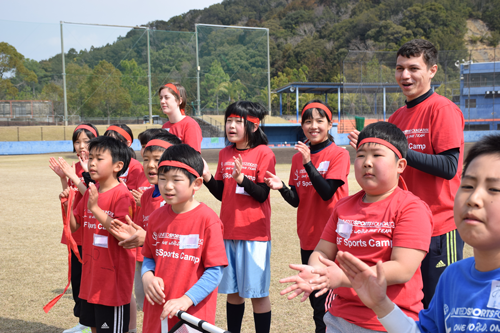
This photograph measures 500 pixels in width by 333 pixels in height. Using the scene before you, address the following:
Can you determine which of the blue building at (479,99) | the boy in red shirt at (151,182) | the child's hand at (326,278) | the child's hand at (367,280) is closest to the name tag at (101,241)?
the boy in red shirt at (151,182)

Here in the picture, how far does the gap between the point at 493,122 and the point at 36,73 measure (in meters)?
39.6

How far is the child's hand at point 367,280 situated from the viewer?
130 cm

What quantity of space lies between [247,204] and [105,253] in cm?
115

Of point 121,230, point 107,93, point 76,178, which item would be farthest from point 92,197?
point 107,93

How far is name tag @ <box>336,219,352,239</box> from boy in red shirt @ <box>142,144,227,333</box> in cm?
71

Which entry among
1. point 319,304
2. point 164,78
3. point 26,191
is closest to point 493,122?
point 164,78

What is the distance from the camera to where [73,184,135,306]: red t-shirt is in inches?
113

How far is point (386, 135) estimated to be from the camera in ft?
6.60

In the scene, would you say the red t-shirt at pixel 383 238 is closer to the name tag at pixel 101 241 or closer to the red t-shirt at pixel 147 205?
the red t-shirt at pixel 147 205

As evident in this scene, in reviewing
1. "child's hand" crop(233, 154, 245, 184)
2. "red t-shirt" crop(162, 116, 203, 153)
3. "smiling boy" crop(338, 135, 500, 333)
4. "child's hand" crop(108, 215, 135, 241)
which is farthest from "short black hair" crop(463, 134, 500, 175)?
"red t-shirt" crop(162, 116, 203, 153)

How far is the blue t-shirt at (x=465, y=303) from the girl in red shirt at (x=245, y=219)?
194 centimetres

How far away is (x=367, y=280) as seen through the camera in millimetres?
1319

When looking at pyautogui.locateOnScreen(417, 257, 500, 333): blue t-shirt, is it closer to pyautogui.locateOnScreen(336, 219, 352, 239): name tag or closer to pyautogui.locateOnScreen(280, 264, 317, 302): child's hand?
pyautogui.locateOnScreen(280, 264, 317, 302): child's hand

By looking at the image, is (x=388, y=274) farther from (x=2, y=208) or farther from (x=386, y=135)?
(x=2, y=208)
